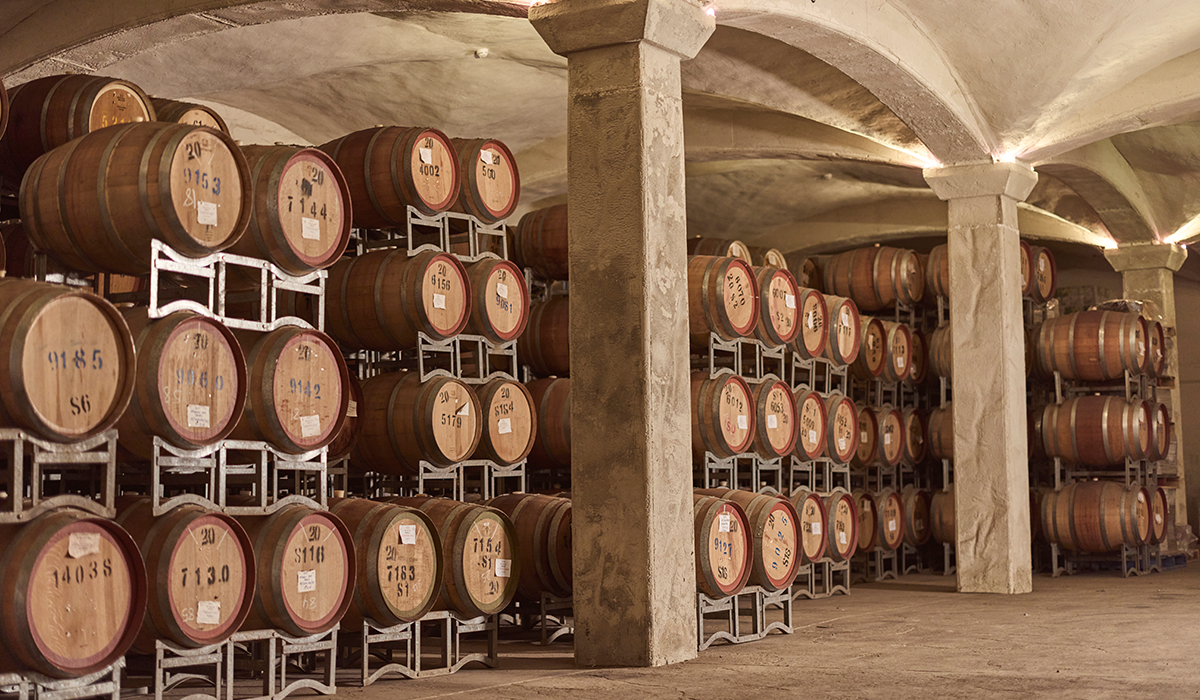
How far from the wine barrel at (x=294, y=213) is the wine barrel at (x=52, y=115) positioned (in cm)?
86

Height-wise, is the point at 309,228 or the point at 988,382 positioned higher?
the point at 309,228

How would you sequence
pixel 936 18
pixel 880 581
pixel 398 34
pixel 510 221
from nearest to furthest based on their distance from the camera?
pixel 936 18, pixel 398 34, pixel 880 581, pixel 510 221

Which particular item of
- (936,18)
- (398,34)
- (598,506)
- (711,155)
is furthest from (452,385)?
(711,155)

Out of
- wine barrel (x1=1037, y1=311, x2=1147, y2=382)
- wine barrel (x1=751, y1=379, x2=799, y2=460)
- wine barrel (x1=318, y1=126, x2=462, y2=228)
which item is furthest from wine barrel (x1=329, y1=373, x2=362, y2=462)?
wine barrel (x1=1037, y1=311, x2=1147, y2=382)

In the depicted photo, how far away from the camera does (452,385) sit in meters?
7.14

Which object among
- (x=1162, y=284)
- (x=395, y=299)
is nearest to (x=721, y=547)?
(x=395, y=299)

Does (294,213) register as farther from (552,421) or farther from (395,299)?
(552,421)

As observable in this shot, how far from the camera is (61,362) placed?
459 cm

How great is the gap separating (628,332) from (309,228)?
1637 millimetres

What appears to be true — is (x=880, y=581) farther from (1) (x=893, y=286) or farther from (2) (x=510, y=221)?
(2) (x=510, y=221)

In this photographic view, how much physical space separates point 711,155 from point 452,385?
18.1 ft

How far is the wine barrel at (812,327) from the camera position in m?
10.0

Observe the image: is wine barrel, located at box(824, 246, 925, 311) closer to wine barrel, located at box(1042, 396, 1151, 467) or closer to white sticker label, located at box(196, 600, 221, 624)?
wine barrel, located at box(1042, 396, 1151, 467)

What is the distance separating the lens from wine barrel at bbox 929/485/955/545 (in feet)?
39.7
